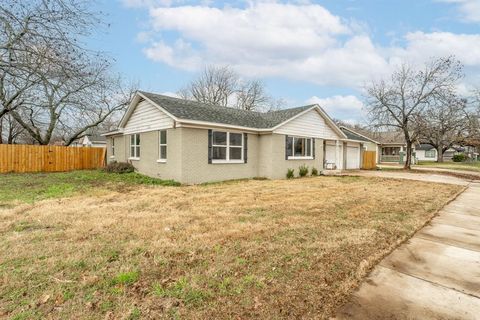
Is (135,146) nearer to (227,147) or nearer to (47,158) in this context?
(227,147)

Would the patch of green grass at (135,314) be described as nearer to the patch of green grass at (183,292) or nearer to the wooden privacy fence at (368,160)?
the patch of green grass at (183,292)

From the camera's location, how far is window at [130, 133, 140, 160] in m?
15.8

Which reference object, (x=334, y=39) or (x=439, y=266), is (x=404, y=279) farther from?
(x=334, y=39)

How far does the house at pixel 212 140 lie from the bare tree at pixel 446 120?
11376 millimetres

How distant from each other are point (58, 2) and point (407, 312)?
7890 mm

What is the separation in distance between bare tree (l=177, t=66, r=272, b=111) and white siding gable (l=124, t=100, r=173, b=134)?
22981mm

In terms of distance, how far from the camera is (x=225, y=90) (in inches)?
1531

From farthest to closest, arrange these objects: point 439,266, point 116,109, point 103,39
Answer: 1. point 116,109
2. point 103,39
3. point 439,266

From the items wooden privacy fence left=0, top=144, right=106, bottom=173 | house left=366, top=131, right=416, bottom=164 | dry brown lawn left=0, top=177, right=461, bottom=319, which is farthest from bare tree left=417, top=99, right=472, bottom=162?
wooden privacy fence left=0, top=144, right=106, bottom=173

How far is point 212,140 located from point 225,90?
91.0 ft

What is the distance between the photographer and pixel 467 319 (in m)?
2.44

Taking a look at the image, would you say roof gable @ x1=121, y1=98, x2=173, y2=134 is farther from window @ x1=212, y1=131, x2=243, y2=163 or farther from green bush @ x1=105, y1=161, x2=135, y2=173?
window @ x1=212, y1=131, x2=243, y2=163

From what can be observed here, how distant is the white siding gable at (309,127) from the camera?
15.3 metres

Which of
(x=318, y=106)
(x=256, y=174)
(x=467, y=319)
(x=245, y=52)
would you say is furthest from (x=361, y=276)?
(x=245, y=52)
